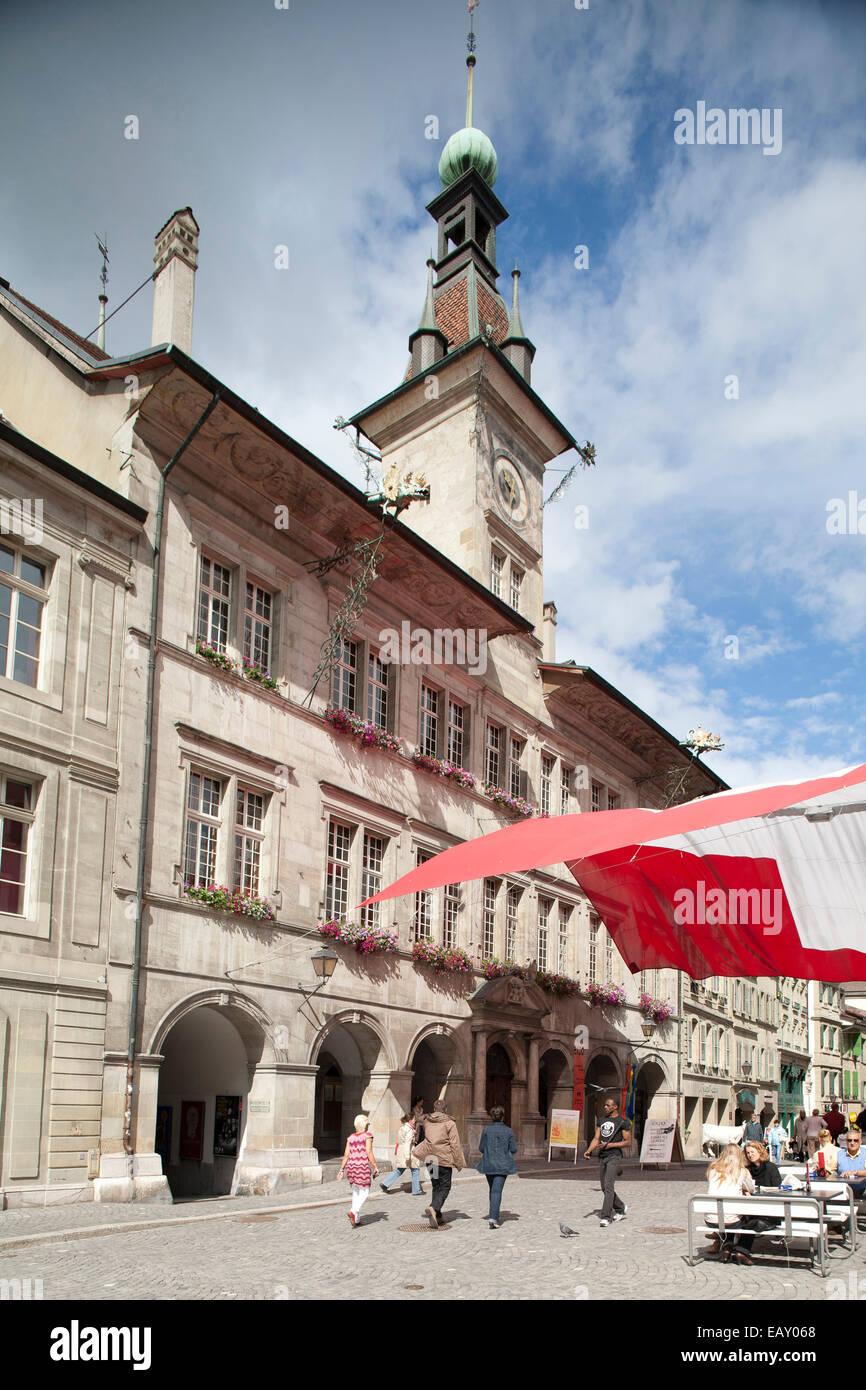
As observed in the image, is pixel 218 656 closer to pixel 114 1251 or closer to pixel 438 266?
pixel 114 1251

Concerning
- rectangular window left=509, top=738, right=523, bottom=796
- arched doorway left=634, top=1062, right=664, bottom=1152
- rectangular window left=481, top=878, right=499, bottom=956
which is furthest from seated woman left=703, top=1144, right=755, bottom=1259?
arched doorway left=634, top=1062, right=664, bottom=1152

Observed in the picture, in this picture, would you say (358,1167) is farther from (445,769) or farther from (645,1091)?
(645,1091)

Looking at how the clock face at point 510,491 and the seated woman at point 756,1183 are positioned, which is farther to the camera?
the clock face at point 510,491

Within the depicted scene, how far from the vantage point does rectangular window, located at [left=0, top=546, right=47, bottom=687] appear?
17.0 meters

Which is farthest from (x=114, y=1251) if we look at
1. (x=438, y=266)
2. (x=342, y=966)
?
(x=438, y=266)

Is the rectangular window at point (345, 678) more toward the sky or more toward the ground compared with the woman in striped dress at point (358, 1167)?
more toward the sky

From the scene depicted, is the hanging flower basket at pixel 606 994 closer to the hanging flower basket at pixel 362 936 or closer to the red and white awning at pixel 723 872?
the hanging flower basket at pixel 362 936

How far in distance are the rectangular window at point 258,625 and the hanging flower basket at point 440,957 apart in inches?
276

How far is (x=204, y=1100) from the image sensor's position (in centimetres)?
2144

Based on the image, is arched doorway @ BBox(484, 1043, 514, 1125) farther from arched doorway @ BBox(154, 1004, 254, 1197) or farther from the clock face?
the clock face

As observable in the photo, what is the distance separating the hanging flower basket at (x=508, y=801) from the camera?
2944 cm

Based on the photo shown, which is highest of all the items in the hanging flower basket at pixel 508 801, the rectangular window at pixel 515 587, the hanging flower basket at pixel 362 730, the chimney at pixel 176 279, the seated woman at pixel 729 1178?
the chimney at pixel 176 279

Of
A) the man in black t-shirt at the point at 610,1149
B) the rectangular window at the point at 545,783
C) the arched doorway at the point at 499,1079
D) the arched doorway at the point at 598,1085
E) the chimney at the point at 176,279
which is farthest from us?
the arched doorway at the point at 598,1085

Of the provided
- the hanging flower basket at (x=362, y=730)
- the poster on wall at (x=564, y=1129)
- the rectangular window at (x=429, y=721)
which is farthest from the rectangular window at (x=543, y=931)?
the hanging flower basket at (x=362, y=730)
